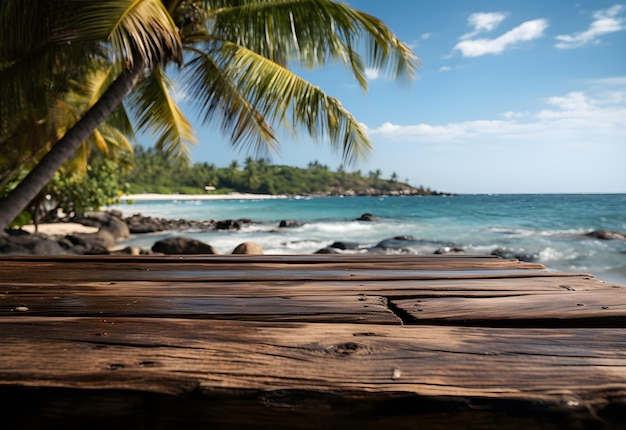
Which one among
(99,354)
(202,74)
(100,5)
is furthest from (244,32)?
(99,354)

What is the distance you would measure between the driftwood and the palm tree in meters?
4.00

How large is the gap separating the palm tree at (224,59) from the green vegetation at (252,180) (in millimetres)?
50572

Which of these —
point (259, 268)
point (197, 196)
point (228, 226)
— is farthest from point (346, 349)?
point (197, 196)

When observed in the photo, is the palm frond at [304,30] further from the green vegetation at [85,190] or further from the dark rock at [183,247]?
the green vegetation at [85,190]

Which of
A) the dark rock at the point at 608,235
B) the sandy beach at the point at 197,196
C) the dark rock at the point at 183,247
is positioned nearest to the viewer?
the dark rock at the point at 183,247

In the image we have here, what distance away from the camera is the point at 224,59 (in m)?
5.77

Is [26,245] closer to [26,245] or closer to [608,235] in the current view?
[26,245]

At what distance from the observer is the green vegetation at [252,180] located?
220 feet

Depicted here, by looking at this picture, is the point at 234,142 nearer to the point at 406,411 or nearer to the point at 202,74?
the point at 202,74

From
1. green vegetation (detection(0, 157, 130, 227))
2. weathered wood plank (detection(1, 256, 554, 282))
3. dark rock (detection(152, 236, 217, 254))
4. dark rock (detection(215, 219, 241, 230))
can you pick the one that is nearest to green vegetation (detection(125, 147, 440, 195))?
dark rock (detection(215, 219, 241, 230))

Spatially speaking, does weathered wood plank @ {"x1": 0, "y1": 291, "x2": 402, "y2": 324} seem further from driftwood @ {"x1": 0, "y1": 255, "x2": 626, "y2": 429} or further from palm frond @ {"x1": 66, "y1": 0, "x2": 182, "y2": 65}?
palm frond @ {"x1": 66, "y1": 0, "x2": 182, "y2": 65}

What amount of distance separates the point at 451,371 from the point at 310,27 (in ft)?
18.4

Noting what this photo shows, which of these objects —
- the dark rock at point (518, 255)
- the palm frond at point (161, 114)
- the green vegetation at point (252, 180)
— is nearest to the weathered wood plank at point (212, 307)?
the palm frond at point (161, 114)

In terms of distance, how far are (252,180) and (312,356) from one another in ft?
265
